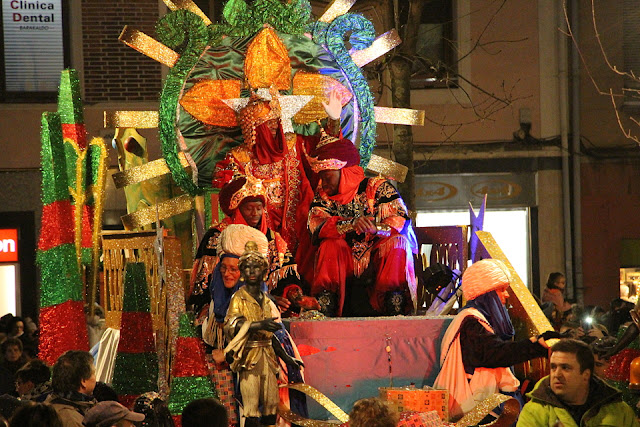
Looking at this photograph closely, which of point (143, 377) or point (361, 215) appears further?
point (361, 215)

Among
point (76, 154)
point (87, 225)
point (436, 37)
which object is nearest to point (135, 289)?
point (87, 225)

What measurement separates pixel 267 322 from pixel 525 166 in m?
11.7

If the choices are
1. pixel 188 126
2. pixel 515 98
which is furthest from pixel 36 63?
pixel 188 126

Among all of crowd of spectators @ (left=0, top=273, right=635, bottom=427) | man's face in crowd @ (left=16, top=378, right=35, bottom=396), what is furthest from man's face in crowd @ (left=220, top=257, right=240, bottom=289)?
man's face in crowd @ (left=16, top=378, right=35, bottom=396)

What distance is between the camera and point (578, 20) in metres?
17.6

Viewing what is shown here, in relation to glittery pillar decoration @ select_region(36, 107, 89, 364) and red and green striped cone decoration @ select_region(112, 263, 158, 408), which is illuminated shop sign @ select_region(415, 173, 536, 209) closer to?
glittery pillar decoration @ select_region(36, 107, 89, 364)

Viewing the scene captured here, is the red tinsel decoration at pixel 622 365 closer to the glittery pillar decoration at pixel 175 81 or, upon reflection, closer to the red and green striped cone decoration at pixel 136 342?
the red and green striped cone decoration at pixel 136 342

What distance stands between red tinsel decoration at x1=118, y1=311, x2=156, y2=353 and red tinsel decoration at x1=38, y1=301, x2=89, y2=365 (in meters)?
0.50

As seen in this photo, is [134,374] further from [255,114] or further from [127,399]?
[255,114]

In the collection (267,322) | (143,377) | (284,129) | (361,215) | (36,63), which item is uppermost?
(36,63)

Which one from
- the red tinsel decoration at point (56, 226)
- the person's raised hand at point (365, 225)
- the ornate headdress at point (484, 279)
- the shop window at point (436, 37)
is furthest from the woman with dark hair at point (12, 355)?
the shop window at point (436, 37)

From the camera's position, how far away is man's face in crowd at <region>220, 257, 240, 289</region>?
7.75m

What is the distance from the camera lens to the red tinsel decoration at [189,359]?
294 inches

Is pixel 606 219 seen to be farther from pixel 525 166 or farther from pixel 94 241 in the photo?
pixel 94 241
